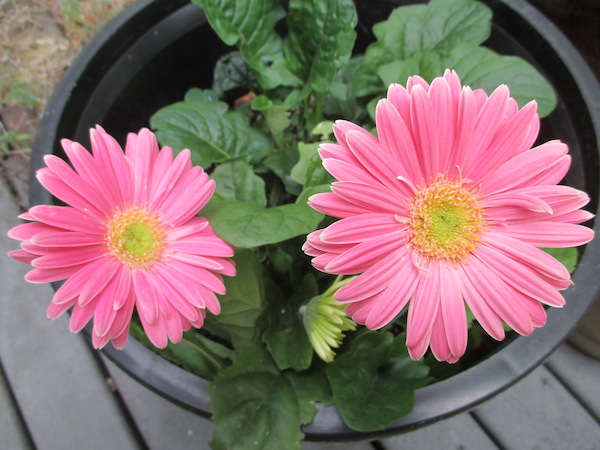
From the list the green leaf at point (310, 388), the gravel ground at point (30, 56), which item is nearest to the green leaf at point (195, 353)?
the green leaf at point (310, 388)

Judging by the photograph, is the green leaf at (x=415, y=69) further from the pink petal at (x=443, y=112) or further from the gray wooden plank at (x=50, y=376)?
the gray wooden plank at (x=50, y=376)

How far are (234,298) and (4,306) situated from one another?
27.0 inches

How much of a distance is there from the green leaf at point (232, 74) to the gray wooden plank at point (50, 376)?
572 mm

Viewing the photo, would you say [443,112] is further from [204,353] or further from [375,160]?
[204,353]

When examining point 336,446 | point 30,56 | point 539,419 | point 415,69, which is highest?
point 30,56

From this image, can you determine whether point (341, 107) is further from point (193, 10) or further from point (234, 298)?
point (234, 298)

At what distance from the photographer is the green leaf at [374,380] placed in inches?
22.9

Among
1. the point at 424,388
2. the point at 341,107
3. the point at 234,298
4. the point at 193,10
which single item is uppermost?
the point at 193,10

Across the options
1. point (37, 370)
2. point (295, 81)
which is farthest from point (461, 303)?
point (37, 370)

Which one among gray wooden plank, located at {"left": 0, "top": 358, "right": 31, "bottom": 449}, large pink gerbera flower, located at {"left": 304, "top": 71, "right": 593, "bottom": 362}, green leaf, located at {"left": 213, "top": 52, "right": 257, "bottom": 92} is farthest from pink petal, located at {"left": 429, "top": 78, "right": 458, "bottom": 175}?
gray wooden plank, located at {"left": 0, "top": 358, "right": 31, "bottom": 449}

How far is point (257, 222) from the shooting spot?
55 cm

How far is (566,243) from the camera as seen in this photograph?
479 mm

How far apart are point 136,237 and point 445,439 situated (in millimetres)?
690

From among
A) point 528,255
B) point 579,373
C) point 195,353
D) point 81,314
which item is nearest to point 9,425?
point 195,353
